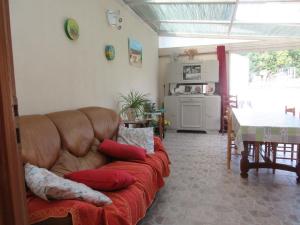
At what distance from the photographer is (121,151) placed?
A: 241cm

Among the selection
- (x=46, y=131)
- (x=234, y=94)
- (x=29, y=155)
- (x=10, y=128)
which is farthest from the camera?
(x=234, y=94)

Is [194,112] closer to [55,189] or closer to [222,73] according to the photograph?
[222,73]

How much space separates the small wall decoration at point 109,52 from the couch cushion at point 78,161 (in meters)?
1.52

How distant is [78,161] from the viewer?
6.95ft

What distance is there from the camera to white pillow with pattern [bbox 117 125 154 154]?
2648mm

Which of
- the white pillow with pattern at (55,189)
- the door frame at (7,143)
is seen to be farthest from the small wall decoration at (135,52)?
the door frame at (7,143)

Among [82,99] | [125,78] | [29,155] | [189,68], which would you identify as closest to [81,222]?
[29,155]

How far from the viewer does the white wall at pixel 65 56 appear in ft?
6.97

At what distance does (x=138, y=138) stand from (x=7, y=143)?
2.00 m

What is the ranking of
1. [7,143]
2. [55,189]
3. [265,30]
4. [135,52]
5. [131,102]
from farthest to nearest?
1. [265,30]
2. [135,52]
3. [131,102]
4. [55,189]
5. [7,143]

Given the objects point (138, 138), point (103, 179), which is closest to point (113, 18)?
point (138, 138)

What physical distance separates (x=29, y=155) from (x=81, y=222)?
0.64 meters

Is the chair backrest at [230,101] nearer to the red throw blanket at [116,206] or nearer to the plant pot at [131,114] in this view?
the plant pot at [131,114]

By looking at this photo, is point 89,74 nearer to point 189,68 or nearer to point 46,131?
point 46,131
